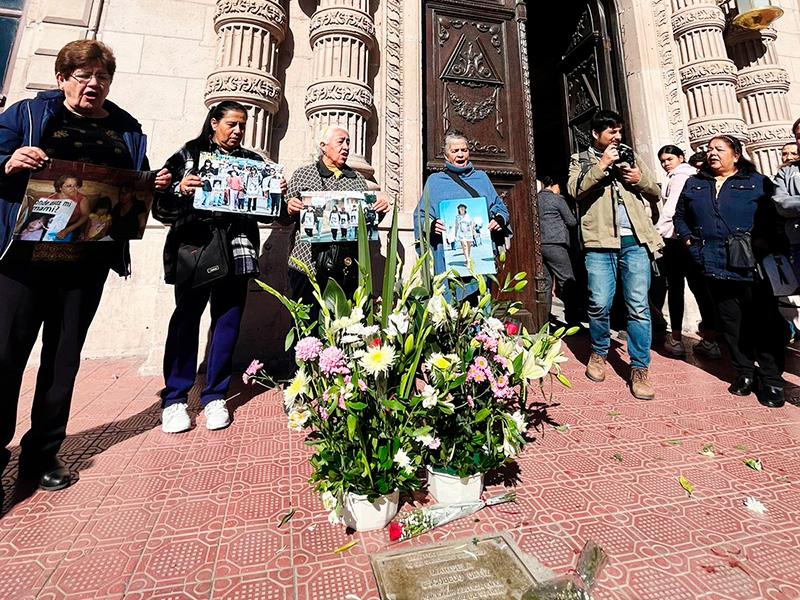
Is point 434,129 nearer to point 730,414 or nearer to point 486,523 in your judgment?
point 730,414

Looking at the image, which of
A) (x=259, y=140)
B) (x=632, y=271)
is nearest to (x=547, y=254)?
(x=632, y=271)

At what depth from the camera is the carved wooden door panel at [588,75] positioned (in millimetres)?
5730

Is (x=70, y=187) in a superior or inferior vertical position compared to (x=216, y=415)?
superior

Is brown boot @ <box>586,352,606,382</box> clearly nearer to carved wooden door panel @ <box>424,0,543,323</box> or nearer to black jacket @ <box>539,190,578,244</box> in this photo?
carved wooden door panel @ <box>424,0,543,323</box>

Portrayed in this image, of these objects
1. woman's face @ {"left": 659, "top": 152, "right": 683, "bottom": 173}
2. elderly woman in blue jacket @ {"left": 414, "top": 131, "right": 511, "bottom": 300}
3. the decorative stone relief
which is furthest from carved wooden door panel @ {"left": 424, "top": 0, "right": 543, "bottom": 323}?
the decorative stone relief

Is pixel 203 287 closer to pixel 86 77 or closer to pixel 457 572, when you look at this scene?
pixel 86 77

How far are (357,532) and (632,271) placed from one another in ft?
9.82

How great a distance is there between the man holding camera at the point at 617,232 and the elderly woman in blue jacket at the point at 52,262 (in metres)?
3.38

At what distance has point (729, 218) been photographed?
3078 millimetres

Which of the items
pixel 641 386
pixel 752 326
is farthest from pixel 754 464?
pixel 752 326

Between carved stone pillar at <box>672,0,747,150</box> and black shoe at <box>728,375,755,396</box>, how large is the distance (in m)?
3.95

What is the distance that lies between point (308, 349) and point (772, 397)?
11.9ft

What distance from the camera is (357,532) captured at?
1486 millimetres

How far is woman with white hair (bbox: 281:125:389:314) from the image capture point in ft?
8.92
